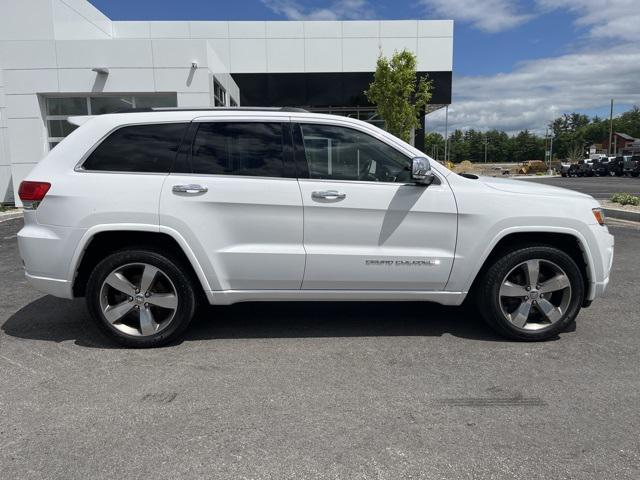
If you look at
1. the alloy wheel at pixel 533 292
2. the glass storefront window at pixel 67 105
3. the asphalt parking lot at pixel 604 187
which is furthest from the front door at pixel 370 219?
the asphalt parking lot at pixel 604 187

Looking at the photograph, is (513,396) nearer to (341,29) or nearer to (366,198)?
(366,198)

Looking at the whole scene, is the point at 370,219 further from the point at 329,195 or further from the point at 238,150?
the point at 238,150

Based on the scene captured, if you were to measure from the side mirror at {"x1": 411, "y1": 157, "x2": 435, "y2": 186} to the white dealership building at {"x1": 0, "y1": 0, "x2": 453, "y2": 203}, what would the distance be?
13.2 meters

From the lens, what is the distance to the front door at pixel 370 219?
4109 mm

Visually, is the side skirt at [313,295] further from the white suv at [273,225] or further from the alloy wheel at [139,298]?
the alloy wheel at [139,298]

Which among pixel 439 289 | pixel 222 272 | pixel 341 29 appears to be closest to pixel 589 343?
pixel 439 289

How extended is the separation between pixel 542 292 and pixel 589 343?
622 mm

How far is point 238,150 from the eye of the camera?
4191mm

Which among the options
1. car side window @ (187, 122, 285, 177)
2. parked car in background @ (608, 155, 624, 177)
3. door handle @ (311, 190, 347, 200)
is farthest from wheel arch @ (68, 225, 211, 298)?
parked car in background @ (608, 155, 624, 177)

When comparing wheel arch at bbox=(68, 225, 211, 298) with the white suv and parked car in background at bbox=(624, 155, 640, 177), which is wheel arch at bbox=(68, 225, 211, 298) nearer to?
the white suv

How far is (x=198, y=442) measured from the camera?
2871 mm

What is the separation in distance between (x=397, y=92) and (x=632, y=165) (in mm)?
33965

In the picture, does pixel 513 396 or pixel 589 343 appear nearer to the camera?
pixel 513 396

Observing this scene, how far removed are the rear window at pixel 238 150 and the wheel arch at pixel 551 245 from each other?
75.2 inches
